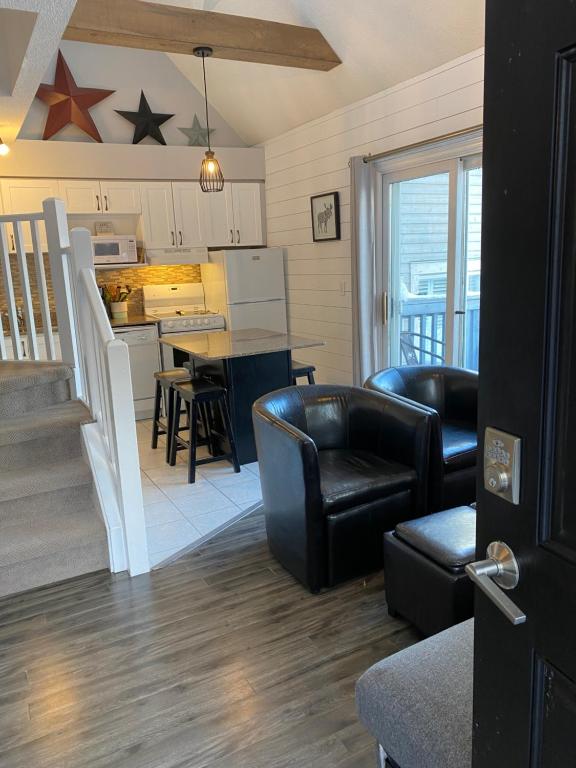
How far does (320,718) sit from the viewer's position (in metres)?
1.91

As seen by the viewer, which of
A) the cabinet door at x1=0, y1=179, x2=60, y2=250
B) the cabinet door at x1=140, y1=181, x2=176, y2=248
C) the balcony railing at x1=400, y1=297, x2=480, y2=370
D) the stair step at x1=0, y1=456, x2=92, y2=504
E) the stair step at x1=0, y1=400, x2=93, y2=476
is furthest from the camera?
the cabinet door at x1=140, y1=181, x2=176, y2=248

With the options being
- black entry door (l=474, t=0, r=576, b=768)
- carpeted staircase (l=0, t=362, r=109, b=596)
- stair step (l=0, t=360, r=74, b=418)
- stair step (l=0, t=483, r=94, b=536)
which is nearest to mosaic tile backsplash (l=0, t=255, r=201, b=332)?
stair step (l=0, t=360, r=74, b=418)

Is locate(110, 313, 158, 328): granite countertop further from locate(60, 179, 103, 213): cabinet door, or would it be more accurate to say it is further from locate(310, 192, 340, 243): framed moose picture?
locate(310, 192, 340, 243): framed moose picture

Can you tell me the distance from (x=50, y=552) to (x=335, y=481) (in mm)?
1383

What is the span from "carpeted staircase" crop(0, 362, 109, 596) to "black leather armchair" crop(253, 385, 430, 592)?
93cm

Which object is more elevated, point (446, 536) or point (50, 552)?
point (446, 536)

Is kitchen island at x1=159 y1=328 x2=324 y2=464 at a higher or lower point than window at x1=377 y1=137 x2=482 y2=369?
lower

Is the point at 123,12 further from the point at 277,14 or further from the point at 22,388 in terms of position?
the point at 22,388

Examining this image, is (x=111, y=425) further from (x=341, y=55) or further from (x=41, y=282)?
(x=341, y=55)

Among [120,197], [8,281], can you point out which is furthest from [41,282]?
[120,197]

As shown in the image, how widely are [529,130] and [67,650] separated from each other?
2.39 m

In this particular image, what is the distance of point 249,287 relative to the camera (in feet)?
18.8

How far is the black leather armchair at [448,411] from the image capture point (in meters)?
3.00

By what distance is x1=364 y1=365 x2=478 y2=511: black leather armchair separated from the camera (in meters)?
3.00
